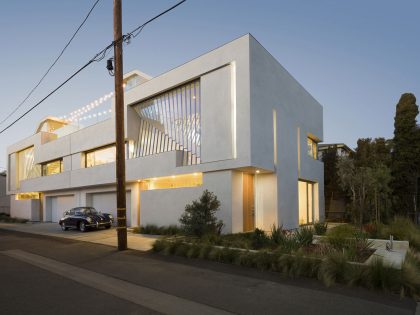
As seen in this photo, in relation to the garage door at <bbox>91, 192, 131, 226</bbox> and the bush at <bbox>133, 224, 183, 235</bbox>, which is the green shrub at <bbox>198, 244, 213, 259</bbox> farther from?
the garage door at <bbox>91, 192, 131, 226</bbox>

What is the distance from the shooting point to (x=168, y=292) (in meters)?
7.00

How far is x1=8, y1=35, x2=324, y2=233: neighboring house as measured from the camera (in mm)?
16422

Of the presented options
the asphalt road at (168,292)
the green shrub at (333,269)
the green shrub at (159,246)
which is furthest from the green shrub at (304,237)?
the green shrub at (159,246)

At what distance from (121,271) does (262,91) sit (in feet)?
38.7

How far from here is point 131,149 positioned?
76.0 ft

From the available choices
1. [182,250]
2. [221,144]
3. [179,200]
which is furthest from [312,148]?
[182,250]

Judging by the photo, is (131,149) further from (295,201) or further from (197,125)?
(295,201)

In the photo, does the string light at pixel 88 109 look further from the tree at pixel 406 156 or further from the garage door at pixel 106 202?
the tree at pixel 406 156

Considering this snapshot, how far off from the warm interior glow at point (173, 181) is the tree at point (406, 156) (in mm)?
14572

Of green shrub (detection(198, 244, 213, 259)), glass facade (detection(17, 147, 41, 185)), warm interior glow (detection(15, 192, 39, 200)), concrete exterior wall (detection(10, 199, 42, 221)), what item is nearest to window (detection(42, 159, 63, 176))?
glass facade (detection(17, 147, 41, 185))

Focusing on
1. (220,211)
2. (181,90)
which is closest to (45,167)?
(181,90)

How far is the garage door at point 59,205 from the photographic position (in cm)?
3170

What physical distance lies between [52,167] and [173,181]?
779 inches

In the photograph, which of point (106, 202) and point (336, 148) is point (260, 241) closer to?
point (106, 202)
